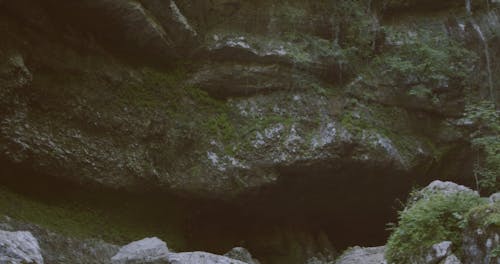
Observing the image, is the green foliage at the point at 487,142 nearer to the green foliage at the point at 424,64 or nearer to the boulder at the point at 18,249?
the green foliage at the point at 424,64

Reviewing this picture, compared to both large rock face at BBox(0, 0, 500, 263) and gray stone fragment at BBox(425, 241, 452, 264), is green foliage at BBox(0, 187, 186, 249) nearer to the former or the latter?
large rock face at BBox(0, 0, 500, 263)

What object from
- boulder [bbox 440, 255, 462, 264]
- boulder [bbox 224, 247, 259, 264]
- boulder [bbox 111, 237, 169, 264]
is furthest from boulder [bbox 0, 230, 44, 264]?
boulder [bbox 224, 247, 259, 264]

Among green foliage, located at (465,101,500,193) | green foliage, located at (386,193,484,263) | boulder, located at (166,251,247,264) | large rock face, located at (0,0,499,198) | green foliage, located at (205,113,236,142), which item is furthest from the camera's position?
green foliage, located at (205,113,236,142)

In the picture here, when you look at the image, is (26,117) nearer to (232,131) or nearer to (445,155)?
(232,131)

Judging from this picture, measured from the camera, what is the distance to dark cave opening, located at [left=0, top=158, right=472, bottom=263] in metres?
8.70

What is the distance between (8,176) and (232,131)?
4016 mm

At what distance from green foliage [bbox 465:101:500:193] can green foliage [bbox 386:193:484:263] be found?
2529 mm

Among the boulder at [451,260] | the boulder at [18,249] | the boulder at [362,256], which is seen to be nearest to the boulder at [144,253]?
the boulder at [18,249]

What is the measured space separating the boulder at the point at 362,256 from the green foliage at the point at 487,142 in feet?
7.34

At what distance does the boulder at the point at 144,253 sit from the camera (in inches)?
263

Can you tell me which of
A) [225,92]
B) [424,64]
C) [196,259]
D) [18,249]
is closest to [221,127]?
[225,92]

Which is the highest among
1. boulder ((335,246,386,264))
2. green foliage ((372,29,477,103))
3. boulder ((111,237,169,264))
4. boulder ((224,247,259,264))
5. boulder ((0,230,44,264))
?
green foliage ((372,29,477,103))

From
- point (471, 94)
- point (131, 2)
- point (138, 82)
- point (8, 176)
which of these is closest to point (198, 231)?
point (138, 82)

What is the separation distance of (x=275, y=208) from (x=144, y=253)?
166 inches
